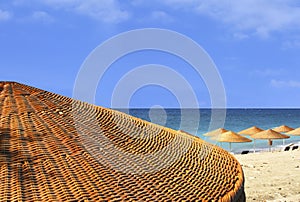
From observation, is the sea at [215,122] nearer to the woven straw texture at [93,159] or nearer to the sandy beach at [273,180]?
the woven straw texture at [93,159]

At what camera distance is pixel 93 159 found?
189cm

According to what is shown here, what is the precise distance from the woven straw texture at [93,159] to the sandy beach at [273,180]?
5.29 metres

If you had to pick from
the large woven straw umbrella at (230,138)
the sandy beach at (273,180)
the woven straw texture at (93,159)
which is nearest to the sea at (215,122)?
the woven straw texture at (93,159)

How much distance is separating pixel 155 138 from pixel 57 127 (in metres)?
0.58

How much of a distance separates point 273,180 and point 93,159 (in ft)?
28.0

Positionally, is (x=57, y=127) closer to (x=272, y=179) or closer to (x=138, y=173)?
(x=138, y=173)

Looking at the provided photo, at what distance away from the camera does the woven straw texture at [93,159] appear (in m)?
1.66

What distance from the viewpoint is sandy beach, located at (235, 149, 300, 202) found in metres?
7.63

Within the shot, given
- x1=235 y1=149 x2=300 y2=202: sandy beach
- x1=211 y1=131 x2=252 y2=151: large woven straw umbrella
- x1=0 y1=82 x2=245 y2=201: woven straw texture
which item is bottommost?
x1=235 y1=149 x2=300 y2=202: sandy beach

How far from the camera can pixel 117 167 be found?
188cm

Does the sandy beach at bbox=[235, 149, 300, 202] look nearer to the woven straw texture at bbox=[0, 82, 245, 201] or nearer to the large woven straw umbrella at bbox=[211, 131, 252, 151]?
the large woven straw umbrella at bbox=[211, 131, 252, 151]

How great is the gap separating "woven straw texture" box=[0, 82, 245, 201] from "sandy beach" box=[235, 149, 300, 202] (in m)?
5.29

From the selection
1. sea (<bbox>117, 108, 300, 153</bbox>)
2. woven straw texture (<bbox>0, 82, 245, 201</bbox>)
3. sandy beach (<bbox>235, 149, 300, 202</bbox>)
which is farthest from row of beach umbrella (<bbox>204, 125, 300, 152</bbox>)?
woven straw texture (<bbox>0, 82, 245, 201</bbox>)

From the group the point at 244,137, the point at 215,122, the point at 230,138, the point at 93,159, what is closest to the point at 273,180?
the point at 93,159
